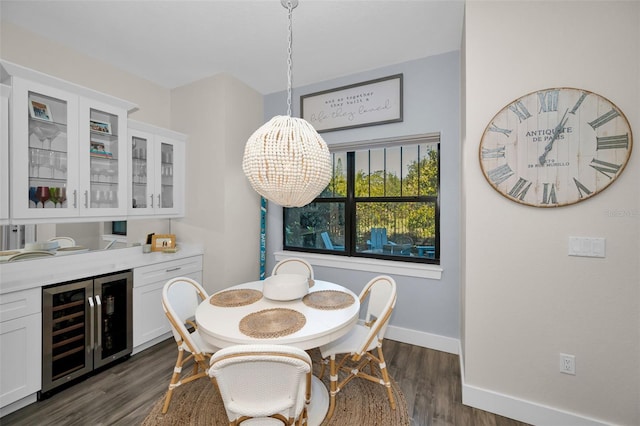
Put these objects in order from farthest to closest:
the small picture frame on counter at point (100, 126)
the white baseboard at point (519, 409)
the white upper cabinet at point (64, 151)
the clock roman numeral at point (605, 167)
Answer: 1. the small picture frame on counter at point (100, 126)
2. the white upper cabinet at point (64, 151)
3. the white baseboard at point (519, 409)
4. the clock roman numeral at point (605, 167)

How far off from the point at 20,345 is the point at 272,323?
1.77 m

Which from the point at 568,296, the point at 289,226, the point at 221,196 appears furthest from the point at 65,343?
the point at 568,296

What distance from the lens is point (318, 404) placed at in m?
1.83

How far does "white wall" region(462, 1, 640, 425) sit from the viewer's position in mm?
1532

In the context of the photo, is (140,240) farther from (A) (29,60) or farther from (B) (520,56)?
(B) (520,56)

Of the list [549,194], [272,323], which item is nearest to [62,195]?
[272,323]

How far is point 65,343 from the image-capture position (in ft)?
6.72

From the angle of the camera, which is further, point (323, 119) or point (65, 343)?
point (323, 119)

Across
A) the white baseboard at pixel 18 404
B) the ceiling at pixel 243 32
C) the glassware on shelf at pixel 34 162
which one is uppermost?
the ceiling at pixel 243 32

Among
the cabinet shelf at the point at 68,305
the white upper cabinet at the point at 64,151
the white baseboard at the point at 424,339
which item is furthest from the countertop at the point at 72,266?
the white baseboard at the point at 424,339

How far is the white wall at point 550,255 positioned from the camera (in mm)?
1532

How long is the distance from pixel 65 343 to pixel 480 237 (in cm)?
314

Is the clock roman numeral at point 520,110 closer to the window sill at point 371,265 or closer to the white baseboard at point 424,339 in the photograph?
the window sill at point 371,265

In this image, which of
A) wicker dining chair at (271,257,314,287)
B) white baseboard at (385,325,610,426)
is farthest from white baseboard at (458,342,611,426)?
wicker dining chair at (271,257,314,287)
